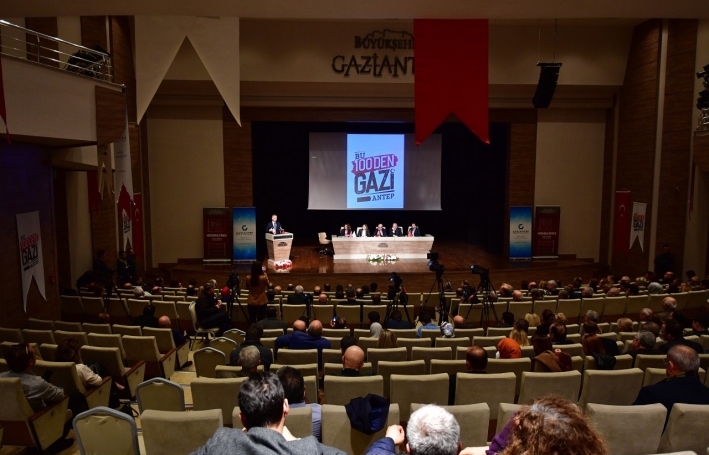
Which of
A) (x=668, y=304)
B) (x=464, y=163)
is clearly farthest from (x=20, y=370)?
→ (x=464, y=163)

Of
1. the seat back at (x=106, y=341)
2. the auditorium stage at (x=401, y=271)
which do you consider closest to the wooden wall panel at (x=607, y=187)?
the auditorium stage at (x=401, y=271)

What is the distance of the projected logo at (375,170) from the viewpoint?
16188 millimetres

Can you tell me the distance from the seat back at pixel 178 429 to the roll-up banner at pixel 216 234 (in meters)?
12.0

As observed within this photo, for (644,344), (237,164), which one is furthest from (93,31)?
(644,344)

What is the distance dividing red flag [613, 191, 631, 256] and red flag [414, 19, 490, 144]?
939 cm

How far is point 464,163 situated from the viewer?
1781 centimetres

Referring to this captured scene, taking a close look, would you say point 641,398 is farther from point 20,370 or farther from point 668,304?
point 20,370

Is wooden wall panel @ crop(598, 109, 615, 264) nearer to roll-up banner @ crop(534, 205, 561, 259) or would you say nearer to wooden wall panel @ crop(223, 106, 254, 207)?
roll-up banner @ crop(534, 205, 561, 259)

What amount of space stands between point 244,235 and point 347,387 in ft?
36.7

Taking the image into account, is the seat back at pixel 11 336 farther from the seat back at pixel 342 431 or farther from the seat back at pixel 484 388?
the seat back at pixel 484 388

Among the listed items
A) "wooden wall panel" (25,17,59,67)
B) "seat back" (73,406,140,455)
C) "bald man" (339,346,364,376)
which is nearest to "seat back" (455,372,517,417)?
"bald man" (339,346,364,376)

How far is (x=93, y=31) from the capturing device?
1063 centimetres

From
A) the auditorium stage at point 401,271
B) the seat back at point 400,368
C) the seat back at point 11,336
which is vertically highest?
the seat back at point 400,368

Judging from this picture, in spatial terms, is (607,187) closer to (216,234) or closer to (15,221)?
(216,234)
